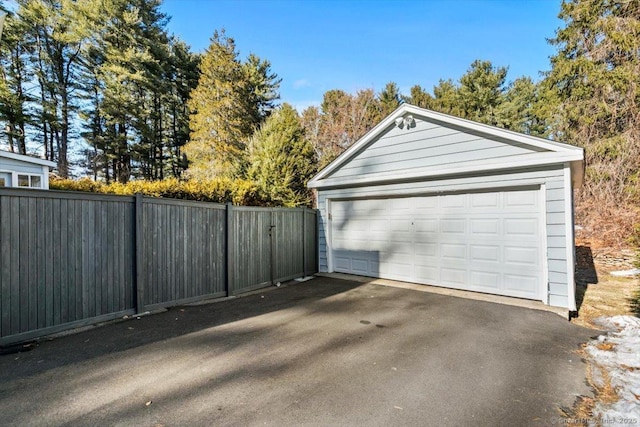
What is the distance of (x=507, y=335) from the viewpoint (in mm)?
3863

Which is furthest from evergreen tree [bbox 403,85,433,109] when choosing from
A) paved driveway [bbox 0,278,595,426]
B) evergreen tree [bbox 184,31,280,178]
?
paved driveway [bbox 0,278,595,426]

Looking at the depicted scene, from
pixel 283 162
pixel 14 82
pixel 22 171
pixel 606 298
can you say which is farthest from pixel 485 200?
pixel 14 82

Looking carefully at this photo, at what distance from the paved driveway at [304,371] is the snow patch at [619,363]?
0.20 m

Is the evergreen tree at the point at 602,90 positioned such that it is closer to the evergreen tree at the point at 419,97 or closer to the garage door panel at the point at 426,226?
the garage door panel at the point at 426,226

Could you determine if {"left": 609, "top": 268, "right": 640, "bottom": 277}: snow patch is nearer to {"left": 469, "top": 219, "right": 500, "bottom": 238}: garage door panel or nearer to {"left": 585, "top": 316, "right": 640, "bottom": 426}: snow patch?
{"left": 585, "top": 316, "right": 640, "bottom": 426}: snow patch

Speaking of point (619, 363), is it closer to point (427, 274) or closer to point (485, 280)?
point (485, 280)

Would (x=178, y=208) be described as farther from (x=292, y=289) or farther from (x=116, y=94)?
(x=116, y=94)

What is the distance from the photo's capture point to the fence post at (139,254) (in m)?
4.52

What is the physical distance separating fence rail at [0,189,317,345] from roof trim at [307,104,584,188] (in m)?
2.44

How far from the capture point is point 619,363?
3.05 meters

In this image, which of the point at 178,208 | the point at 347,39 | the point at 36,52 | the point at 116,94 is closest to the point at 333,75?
the point at 347,39

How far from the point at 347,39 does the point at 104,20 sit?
14.2 m

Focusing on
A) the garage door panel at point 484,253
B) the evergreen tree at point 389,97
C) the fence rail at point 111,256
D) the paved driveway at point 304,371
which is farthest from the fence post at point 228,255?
the evergreen tree at point 389,97

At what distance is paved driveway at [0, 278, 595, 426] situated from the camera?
2236 millimetres
